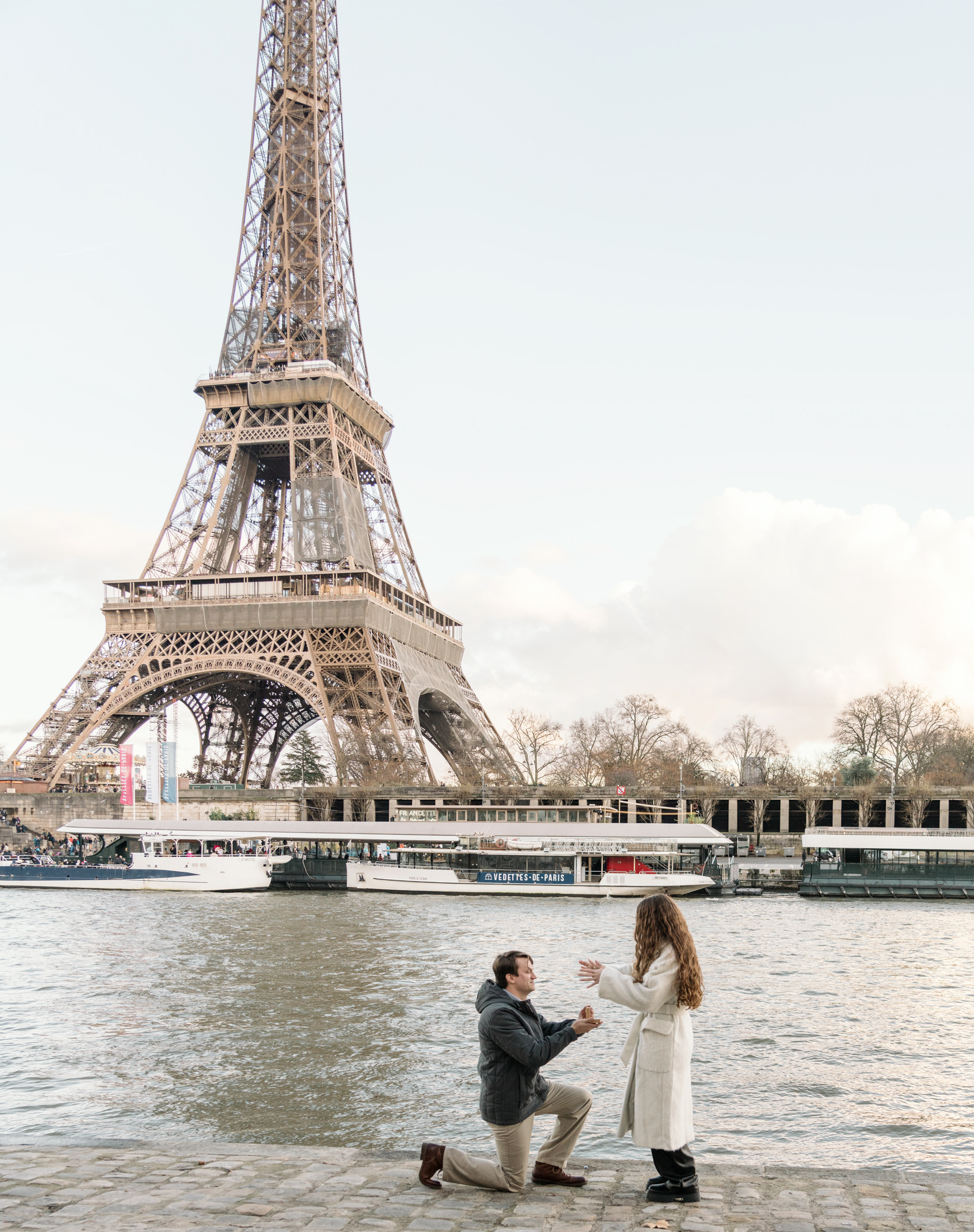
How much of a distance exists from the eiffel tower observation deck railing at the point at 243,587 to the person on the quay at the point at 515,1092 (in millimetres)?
54724

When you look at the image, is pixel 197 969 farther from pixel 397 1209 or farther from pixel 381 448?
pixel 381 448

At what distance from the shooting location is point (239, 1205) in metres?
7.41

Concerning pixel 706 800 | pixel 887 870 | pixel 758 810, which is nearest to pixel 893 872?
pixel 887 870

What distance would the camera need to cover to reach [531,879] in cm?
4988

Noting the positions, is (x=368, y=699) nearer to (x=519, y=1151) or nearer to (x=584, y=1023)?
(x=519, y=1151)

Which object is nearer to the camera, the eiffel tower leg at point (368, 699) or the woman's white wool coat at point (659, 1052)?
the woman's white wool coat at point (659, 1052)

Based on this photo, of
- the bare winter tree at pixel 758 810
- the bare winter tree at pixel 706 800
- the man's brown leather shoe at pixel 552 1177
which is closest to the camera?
the man's brown leather shoe at pixel 552 1177

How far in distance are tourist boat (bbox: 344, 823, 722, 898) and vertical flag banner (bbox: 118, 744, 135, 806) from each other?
43.9 ft

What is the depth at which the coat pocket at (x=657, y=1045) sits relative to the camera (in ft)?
23.6

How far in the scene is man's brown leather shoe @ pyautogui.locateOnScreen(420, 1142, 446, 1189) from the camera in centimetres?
787

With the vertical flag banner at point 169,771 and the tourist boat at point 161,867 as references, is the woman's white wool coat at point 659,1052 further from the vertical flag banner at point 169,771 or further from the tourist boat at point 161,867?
the vertical flag banner at point 169,771

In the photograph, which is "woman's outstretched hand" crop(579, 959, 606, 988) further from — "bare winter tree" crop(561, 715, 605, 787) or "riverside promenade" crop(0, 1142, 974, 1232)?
"bare winter tree" crop(561, 715, 605, 787)

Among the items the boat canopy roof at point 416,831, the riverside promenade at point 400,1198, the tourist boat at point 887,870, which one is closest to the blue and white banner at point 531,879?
the boat canopy roof at point 416,831

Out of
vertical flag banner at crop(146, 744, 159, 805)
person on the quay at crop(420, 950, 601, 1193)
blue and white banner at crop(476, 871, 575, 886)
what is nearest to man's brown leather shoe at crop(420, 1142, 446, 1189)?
person on the quay at crop(420, 950, 601, 1193)
